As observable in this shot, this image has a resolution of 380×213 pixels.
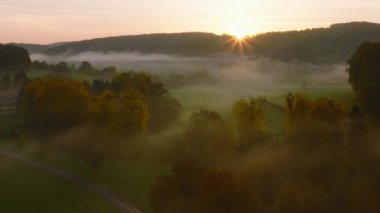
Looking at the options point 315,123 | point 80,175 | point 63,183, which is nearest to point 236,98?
point 315,123

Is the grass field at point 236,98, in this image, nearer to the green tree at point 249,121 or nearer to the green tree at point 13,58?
the green tree at point 249,121

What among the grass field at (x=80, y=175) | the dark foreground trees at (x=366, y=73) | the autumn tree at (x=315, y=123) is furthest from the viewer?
the dark foreground trees at (x=366, y=73)

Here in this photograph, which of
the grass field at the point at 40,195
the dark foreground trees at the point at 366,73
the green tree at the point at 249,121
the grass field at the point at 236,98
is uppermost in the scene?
the dark foreground trees at the point at 366,73

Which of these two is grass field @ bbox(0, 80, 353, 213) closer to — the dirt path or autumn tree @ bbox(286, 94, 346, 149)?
the dirt path

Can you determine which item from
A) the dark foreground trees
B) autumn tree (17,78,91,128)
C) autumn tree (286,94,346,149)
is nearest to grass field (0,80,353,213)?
autumn tree (17,78,91,128)

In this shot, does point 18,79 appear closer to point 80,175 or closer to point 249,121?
point 80,175

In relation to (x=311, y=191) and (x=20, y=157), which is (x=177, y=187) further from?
(x=20, y=157)

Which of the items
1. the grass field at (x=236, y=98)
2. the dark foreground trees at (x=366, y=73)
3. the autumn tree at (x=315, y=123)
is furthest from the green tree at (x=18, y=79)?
the autumn tree at (x=315, y=123)

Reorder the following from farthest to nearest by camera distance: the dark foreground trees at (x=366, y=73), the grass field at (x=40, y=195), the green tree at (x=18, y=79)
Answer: the green tree at (x=18, y=79) < the dark foreground trees at (x=366, y=73) < the grass field at (x=40, y=195)

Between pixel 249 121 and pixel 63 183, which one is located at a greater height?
pixel 249 121
